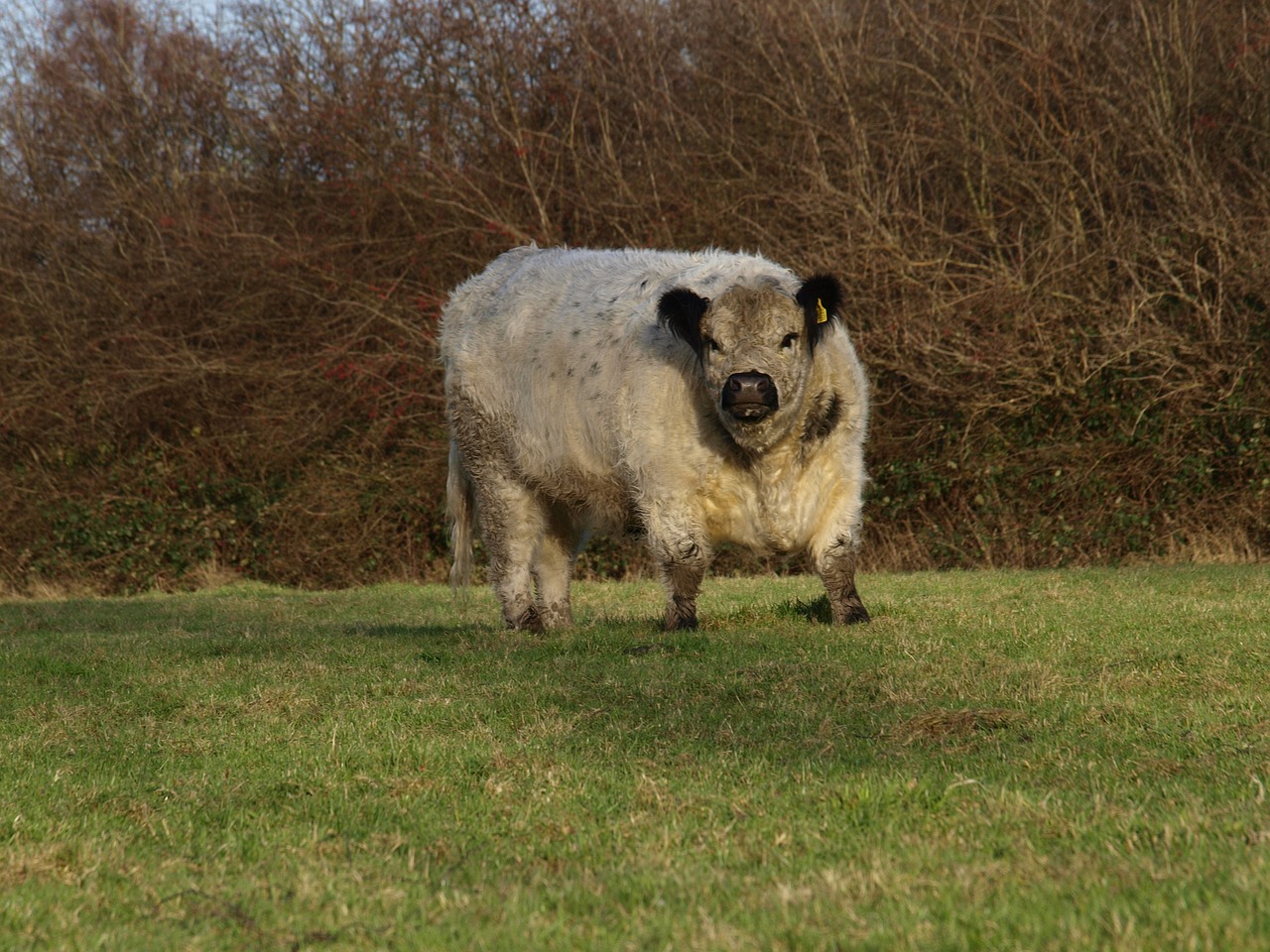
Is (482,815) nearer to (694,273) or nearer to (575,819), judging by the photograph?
(575,819)

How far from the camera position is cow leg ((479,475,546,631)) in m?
10.1

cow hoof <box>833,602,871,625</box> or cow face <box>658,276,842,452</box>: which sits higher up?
cow face <box>658,276,842,452</box>

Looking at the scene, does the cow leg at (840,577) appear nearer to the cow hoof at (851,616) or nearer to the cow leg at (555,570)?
the cow hoof at (851,616)

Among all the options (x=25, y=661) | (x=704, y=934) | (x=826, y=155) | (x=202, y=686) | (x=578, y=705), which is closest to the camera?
(x=704, y=934)

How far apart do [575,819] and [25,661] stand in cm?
523

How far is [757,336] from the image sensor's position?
820cm

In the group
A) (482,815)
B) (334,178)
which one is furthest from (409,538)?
(482,815)

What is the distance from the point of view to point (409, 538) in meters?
18.1

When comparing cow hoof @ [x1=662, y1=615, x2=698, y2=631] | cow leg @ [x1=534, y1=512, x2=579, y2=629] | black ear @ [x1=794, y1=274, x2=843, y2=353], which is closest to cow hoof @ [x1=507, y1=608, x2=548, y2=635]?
cow leg @ [x1=534, y1=512, x2=579, y2=629]

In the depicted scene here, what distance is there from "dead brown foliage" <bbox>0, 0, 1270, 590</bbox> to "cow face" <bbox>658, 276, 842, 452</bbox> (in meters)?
7.03

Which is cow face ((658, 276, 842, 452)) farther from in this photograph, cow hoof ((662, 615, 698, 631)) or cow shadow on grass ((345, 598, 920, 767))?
cow shadow on grass ((345, 598, 920, 767))

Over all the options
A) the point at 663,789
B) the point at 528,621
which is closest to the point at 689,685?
the point at 663,789

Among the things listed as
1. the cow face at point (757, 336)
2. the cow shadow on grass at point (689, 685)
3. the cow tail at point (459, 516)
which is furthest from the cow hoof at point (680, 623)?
the cow tail at point (459, 516)

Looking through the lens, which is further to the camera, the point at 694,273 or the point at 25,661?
the point at 694,273
